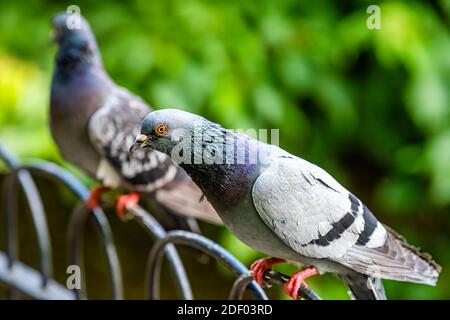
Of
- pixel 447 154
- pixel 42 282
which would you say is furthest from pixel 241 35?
pixel 42 282

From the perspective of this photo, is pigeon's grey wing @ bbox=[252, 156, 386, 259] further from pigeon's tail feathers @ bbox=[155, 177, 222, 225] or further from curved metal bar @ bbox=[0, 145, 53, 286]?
curved metal bar @ bbox=[0, 145, 53, 286]

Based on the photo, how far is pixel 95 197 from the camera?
3.88 ft

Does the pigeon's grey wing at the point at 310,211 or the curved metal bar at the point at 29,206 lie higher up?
the pigeon's grey wing at the point at 310,211

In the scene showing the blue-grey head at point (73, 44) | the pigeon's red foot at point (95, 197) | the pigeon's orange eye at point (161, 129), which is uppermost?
the blue-grey head at point (73, 44)

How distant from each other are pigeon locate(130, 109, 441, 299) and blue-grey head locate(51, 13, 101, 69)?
0.51 metres

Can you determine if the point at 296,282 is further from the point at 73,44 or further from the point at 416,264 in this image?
the point at 73,44

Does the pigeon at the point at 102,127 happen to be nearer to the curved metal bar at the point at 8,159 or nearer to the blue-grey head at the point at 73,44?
the blue-grey head at the point at 73,44

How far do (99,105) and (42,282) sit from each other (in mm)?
304

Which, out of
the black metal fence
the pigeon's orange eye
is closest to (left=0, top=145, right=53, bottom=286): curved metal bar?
the black metal fence

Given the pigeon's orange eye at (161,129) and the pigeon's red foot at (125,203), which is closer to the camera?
the pigeon's orange eye at (161,129)

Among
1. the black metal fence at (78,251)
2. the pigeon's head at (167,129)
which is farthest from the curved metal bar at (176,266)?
the pigeon's head at (167,129)

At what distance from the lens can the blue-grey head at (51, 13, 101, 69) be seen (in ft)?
3.76

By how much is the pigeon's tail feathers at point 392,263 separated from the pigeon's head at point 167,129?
20cm

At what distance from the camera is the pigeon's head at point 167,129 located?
63cm
